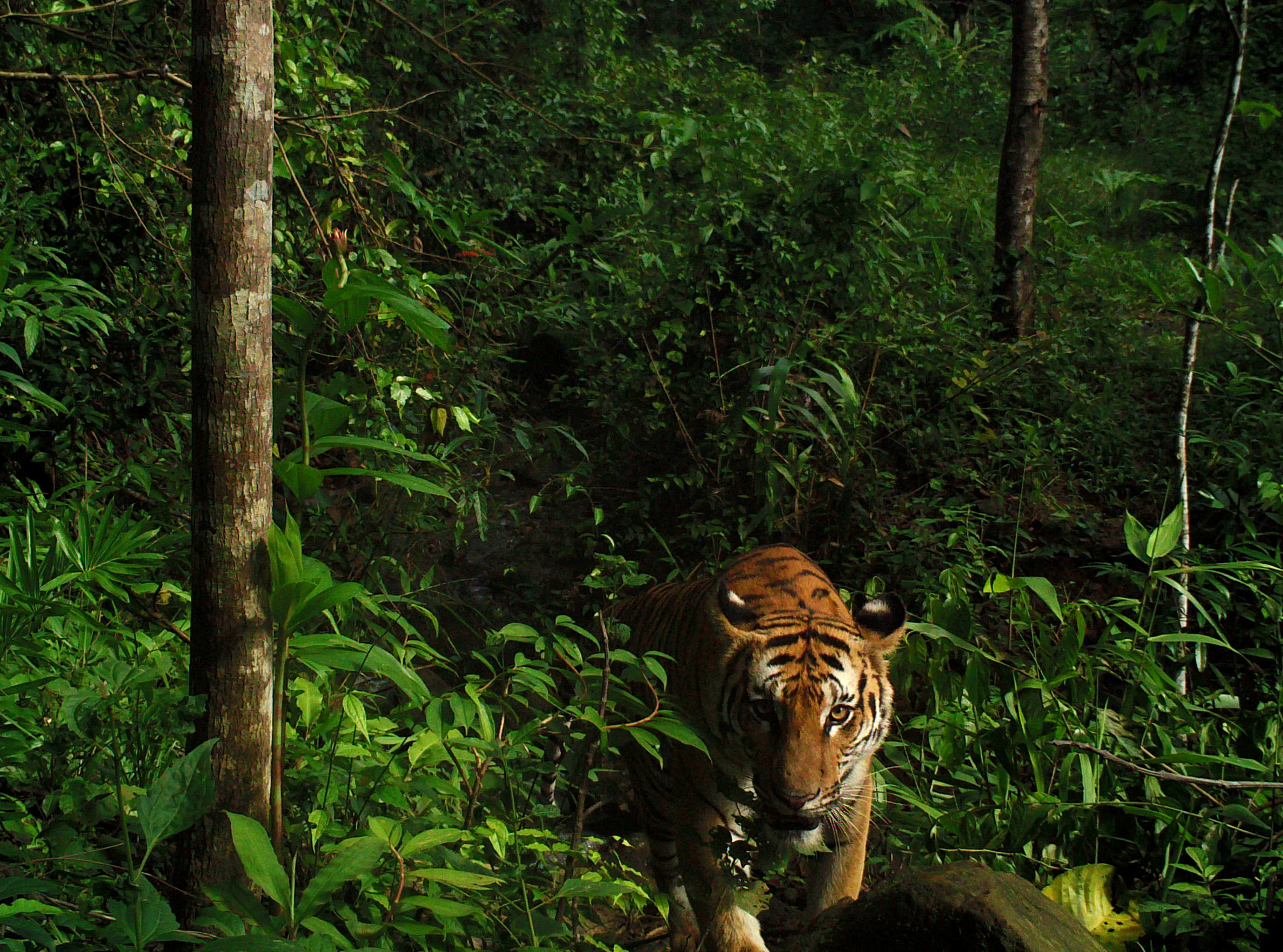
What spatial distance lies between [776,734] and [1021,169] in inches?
201

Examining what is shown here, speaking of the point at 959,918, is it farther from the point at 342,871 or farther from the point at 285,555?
the point at 285,555

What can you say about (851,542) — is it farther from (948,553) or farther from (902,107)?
(902,107)

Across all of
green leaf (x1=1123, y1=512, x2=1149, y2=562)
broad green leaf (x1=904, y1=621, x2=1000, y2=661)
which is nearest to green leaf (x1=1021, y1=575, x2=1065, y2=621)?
broad green leaf (x1=904, y1=621, x2=1000, y2=661)

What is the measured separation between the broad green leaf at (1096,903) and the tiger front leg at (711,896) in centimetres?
91

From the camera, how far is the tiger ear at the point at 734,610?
9.73 ft

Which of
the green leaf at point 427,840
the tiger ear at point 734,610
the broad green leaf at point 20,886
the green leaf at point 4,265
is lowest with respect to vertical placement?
the tiger ear at point 734,610

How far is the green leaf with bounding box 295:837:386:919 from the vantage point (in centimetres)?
153

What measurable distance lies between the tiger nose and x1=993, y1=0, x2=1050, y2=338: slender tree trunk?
4503 millimetres

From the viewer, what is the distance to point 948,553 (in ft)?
15.2

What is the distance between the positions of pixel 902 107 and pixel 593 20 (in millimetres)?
4044

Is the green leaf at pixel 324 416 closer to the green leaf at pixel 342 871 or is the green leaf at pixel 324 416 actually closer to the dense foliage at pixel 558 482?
the dense foliage at pixel 558 482

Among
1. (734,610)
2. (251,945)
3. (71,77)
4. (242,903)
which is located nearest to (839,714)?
(734,610)

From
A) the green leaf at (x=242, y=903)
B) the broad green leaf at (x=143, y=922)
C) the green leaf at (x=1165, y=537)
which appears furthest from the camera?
the green leaf at (x=1165, y=537)

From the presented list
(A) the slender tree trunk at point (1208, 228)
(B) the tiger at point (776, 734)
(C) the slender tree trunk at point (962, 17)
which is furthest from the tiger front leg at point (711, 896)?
(C) the slender tree trunk at point (962, 17)
